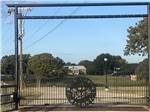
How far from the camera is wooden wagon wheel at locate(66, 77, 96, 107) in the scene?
18219mm

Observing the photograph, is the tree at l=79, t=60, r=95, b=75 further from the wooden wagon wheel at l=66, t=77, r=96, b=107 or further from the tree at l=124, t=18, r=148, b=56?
the tree at l=124, t=18, r=148, b=56

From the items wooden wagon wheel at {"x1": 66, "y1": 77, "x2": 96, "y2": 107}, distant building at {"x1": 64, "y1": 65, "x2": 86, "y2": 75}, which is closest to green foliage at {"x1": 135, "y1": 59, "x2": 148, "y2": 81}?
distant building at {"x1": 64, "y1": 65, "x2": 86, "y2": 75}

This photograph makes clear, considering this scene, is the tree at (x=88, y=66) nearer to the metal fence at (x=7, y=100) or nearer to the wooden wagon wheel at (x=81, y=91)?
the wooden wagon wheel at (x=81, y=91)

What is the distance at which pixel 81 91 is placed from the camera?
1820 cm

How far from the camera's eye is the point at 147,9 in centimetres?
1814

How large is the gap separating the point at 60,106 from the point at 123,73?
14.3 feet

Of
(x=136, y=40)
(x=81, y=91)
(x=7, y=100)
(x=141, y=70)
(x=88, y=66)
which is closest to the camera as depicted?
(x=7, y=100)

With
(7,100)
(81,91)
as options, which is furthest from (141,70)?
(7,100)

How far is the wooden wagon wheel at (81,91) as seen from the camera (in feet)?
59.8

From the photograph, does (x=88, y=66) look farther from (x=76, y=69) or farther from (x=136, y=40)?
(x=136, y=40)

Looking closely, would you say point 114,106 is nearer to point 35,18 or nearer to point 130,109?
point 130,109

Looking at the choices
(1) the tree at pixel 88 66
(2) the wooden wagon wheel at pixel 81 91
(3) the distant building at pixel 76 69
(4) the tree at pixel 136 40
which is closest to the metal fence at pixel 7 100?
(2) the wooden wagon wheel at pixel 81 91

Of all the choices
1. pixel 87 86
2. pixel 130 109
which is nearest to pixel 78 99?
pixel 87 86

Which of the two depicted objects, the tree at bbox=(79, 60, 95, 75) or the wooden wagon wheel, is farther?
the tree at bbox=(79, 60, 95, 75)
